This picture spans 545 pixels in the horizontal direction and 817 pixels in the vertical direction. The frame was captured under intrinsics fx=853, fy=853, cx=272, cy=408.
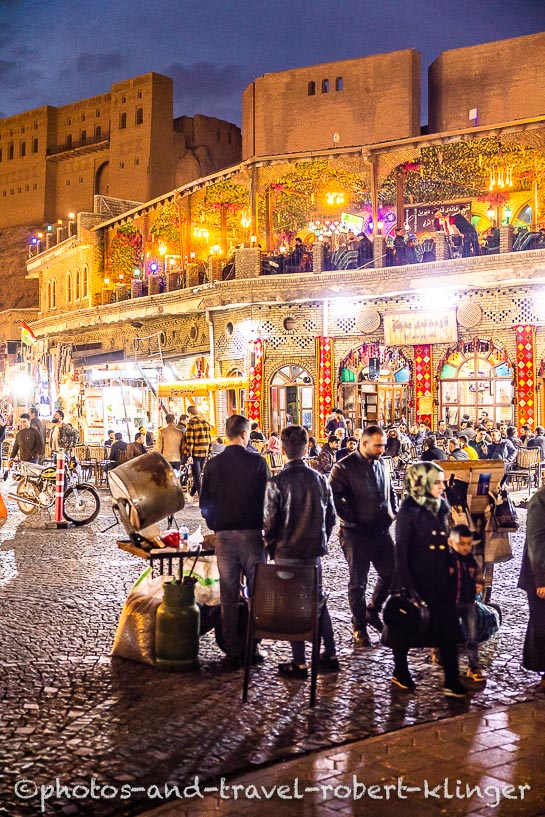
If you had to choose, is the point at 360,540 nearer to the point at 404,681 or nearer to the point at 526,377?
the point at 404,681

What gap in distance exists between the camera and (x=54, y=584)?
31.1 ft

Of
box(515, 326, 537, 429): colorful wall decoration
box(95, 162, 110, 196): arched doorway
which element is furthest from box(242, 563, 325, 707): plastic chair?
box(95, 162, 110, 196): arched doorway

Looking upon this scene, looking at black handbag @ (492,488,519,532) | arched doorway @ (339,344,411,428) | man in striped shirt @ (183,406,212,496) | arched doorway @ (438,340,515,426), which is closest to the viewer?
black handbag @ (492,488,519,532)

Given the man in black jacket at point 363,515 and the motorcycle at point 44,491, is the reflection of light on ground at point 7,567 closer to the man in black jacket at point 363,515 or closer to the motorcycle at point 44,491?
the motorcycle at point 44,491

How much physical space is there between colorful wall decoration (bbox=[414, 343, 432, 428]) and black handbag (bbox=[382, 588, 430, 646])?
1831 centimetres

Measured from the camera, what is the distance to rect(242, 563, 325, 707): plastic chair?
5672mm

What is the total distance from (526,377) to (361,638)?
16.5 m

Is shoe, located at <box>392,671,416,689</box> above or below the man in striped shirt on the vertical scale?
below

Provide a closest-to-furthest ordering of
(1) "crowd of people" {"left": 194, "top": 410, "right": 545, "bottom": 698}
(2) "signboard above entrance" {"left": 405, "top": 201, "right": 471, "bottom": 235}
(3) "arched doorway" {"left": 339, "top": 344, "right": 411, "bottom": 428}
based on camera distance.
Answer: (1) "crowd of people" {"left": 194, "top": 410, "right": 545, "bottom": 698} → (3) "arched doorway" {"left": 339, "top": 344, "right": 411, "bottom": 428} → (2) "signboard above entrance" {"left": 405, "top": 201, "right": 471, "bottom": 235}

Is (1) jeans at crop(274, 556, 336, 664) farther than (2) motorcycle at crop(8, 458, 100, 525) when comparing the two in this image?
No

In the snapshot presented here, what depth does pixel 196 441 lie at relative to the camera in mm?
17312

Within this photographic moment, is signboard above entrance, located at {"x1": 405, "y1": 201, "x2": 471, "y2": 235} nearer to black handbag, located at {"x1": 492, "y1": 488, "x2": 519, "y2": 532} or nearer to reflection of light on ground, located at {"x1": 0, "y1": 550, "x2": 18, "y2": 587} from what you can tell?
reflection of light on ground, located at {"x1": 0, "y1": 550, "x2": 18, "y2": 587}

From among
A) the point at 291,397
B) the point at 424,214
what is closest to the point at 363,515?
the point at 291,397

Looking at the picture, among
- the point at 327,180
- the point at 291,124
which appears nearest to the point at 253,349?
the point at 327,180
